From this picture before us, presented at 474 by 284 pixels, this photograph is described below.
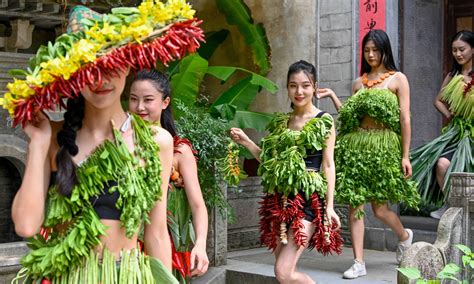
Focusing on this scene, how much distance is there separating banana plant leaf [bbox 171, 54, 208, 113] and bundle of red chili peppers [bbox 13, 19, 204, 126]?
17.4ft

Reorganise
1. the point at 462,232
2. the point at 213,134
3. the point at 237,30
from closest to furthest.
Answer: the point at 462,232
the point at 213,134
the point at 237,30

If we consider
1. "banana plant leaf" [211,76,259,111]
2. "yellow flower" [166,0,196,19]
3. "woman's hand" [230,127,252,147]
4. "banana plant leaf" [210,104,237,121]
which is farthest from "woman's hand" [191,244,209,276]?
"banana plant leaf" [211,76,259,111]

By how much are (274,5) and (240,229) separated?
320 centimetres

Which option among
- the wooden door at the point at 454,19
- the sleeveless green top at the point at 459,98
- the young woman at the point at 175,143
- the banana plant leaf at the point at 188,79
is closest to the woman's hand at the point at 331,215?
the young woman at the point at 175,143

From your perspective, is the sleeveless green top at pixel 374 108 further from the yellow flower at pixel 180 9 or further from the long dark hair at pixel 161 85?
the yellow flower at pixel 180 9

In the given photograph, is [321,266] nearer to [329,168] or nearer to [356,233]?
[356,233]

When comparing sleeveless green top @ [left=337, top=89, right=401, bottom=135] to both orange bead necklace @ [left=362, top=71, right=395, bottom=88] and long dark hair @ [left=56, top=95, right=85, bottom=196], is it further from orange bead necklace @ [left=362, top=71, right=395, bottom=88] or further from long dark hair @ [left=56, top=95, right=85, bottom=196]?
long dark hair @ [left=56, top=95, right=85, bottom=196]

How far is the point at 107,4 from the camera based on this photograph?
34.6 feet

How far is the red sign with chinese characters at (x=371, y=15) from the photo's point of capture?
31.5 feet

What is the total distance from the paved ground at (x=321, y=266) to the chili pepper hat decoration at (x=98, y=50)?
4355 millimetres

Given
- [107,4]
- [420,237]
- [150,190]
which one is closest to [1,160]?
[107,4]

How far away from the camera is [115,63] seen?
332 cm

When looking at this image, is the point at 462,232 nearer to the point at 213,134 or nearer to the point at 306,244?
the point at 306,244

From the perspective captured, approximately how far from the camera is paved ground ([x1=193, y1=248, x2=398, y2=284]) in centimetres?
753
